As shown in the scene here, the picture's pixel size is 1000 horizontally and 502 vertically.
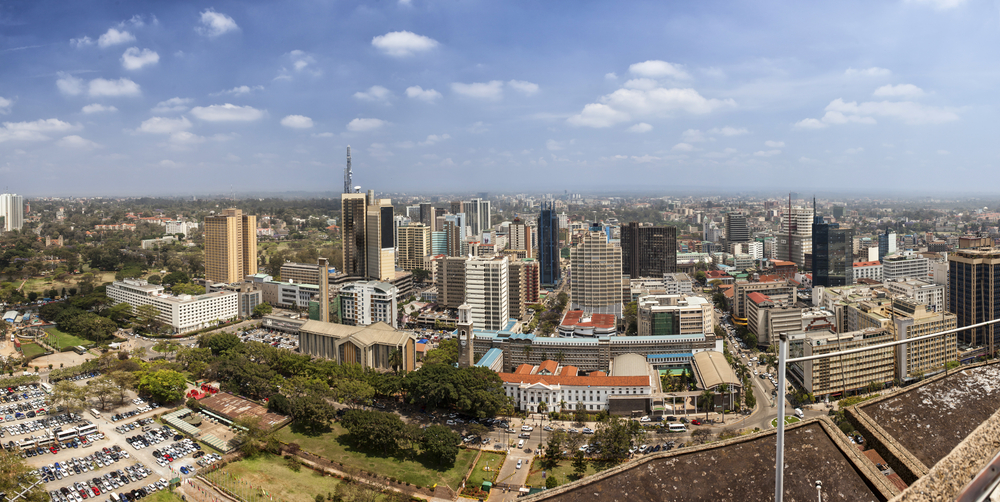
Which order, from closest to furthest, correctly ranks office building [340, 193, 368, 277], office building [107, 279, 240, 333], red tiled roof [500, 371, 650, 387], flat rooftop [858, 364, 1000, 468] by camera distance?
1. flat rooftop [858, 364, 1000, 468]
2. red tiled roof [500, 371, 650, 387]
3. office building [107, 279, 240, 333]
4. office building [340, 193, 368, 277]

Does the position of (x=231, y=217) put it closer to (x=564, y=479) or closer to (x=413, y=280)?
(x=413, y=280)

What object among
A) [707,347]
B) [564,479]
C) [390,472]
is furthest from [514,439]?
[707,347]

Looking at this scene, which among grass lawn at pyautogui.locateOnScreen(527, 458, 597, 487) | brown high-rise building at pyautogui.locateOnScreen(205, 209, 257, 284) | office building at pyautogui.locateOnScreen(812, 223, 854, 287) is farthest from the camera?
brown high-rise building at pyautogui.locateOnScreen(205, 209, 257, 284)

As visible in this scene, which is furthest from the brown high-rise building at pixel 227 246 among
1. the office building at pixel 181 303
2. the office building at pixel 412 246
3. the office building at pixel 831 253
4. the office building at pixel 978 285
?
the office building at pixel 978 285

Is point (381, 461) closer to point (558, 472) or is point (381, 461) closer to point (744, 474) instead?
point (558, 472)

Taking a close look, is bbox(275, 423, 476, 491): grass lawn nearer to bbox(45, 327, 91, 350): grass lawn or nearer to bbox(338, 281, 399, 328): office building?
bbox(338, 281, 399, 328): office building

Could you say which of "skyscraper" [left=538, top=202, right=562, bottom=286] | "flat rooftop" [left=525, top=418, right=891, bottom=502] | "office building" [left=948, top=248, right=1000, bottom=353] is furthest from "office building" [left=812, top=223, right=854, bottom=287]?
"flat rooftop" [left=525, top=418, right=891, bottom=502]
